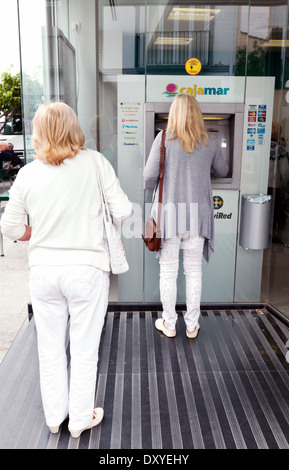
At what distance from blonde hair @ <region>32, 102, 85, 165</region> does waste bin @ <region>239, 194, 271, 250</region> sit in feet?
6.26

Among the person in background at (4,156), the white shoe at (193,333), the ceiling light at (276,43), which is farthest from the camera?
the person in background at (4,156)

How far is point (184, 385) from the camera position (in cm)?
257

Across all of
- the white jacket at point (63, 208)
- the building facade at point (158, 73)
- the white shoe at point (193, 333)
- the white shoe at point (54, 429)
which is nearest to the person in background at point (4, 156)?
the building facade at point (158, 73)

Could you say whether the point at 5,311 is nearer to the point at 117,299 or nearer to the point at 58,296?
the point at 117,299

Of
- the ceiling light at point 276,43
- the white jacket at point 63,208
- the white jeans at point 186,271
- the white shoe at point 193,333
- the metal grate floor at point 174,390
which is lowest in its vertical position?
the metal grate floor at point 174,390

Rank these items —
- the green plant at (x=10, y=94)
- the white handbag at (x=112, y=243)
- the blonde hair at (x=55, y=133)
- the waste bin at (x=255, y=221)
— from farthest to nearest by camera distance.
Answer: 1. the green plant at (x=10, y=94)
2. the waste bin at (x=255, y=221)
3. the white handbag at (x=112, y=243)
4. the blonde hair at (x=55, y=133)

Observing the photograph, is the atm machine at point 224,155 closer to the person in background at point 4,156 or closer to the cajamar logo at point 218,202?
the cajamar logo at point 218,202

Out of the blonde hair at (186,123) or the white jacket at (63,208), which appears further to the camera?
the blonde hair at (186,123)

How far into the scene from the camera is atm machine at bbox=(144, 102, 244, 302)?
3.25 metres

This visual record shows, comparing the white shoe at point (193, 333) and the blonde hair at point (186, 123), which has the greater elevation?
the blonde hair at point (186, 123)

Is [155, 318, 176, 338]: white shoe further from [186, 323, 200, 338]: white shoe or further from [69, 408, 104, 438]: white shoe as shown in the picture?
[69, 408, 104, 438]: white shoe

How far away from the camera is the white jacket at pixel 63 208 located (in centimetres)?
188

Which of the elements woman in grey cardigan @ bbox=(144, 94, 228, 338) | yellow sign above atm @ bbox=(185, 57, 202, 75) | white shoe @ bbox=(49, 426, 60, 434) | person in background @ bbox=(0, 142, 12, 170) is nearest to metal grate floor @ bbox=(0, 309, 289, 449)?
white shoe @ bbox=(49, 426, 60, 434)

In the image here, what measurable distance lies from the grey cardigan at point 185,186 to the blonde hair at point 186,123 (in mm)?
41
